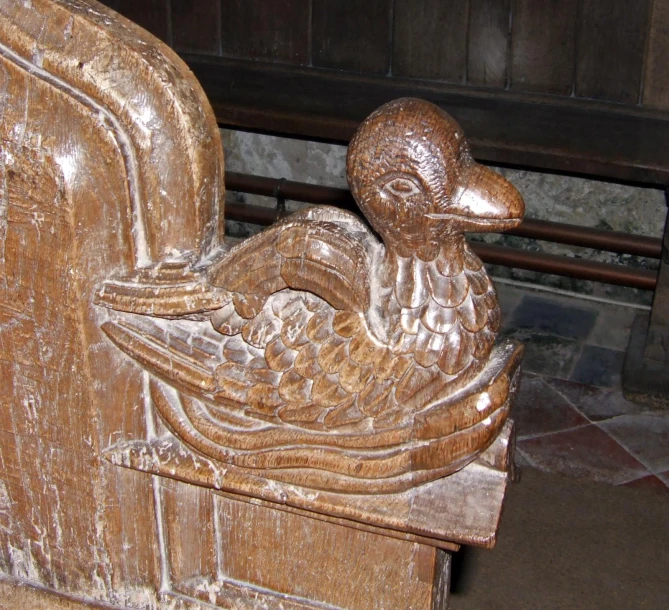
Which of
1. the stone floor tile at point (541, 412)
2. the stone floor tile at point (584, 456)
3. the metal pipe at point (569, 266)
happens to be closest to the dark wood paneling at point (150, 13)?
the metal pipe at point (569, 266)

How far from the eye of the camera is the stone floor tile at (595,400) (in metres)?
2.31

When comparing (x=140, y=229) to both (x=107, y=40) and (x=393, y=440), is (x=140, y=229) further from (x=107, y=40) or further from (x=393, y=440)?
(x=393, y=440)

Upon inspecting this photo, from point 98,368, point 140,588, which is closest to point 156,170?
point 98,368

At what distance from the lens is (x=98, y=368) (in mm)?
964

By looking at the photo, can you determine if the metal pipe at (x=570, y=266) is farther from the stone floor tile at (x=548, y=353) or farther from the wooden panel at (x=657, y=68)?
the wooden panel at (x=657, y=68)

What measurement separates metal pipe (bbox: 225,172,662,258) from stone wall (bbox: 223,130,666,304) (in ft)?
0.61

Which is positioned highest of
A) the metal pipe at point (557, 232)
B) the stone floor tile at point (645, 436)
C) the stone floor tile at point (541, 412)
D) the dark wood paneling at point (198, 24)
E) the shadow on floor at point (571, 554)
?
the dark wood paneling at point (198, 24)

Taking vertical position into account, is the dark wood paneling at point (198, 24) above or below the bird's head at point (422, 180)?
below

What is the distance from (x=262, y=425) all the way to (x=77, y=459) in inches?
9.1

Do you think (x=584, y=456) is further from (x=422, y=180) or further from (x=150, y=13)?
(x=150, y=13)

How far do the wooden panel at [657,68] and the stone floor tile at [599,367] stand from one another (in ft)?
2.14

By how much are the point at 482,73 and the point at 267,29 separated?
63cm

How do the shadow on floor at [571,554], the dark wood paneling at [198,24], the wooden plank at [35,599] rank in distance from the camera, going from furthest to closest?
1. the dark wood paneling at [198,24]
2. the shadow on floor at [571,554]
3. the wooden plank at [35,599]

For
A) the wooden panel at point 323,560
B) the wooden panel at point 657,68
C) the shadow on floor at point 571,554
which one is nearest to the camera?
the wooden panel at point 323,560
